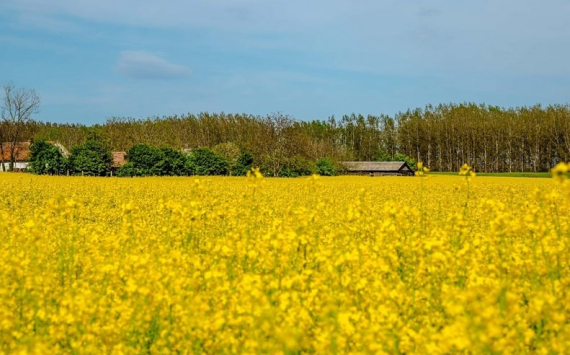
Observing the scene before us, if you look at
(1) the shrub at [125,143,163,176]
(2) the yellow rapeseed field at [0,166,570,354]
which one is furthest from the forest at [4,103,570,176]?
(2) the yellow rapeseed field at [0,166,570,354]

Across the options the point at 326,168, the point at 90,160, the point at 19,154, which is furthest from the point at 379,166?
the point at 19,154

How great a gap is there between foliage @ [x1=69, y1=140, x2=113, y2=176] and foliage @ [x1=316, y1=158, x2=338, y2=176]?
21.7 metres

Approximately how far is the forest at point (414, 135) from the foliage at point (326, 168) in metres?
5.97

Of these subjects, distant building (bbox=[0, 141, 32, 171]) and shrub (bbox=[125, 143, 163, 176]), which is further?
distant building (bbox=[0, 141, 32, 171])

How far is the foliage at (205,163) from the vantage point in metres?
56.0

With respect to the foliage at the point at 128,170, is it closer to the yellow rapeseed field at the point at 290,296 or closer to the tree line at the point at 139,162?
the tree line at the point at 139,162

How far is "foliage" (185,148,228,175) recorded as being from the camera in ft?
184

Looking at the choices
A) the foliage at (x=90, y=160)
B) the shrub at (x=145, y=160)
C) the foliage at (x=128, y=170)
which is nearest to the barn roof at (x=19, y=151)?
the foliage at (x=90, y=160)

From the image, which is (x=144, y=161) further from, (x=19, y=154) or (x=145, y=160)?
(x=19, y=154)

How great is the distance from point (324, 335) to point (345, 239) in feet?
16.8

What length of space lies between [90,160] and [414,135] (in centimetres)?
6356

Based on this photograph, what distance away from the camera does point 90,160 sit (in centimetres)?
5697

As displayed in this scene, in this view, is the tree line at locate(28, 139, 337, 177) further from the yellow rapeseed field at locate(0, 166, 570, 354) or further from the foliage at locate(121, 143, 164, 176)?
the yellow rapeseed field at locate(0, 166, 570, 354)

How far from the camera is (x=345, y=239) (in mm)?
9773
